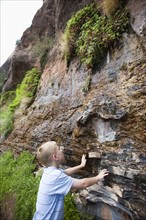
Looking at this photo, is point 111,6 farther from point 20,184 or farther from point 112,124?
point 20,184

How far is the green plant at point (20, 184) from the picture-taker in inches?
223

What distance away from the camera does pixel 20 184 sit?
6469mm

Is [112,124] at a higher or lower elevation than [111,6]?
lower

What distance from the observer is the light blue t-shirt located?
10.2 feet

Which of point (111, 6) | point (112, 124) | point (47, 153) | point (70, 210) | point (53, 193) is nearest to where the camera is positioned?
point (53, 193)

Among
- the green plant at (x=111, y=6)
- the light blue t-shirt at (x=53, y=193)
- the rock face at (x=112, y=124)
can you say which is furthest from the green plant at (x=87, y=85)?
the light blue t-shirt at (x=53, y=193)

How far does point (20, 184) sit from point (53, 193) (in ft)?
12.0

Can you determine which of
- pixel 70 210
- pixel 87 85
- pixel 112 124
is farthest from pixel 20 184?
pixel 112 124

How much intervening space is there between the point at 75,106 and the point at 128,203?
253cm

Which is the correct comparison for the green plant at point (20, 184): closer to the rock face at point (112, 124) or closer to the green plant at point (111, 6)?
the rock face at point (112, 124)

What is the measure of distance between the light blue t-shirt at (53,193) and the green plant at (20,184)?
2.46m

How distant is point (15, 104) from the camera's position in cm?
1081

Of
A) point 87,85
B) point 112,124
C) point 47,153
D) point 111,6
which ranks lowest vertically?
point 47,153

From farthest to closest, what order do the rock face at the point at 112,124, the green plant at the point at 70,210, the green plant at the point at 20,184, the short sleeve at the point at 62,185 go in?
the green plant at the point at 20,184
the green plant at the point at 70,210
the rock face at the point at 112,124
the short sleeve at the point at 62,185
